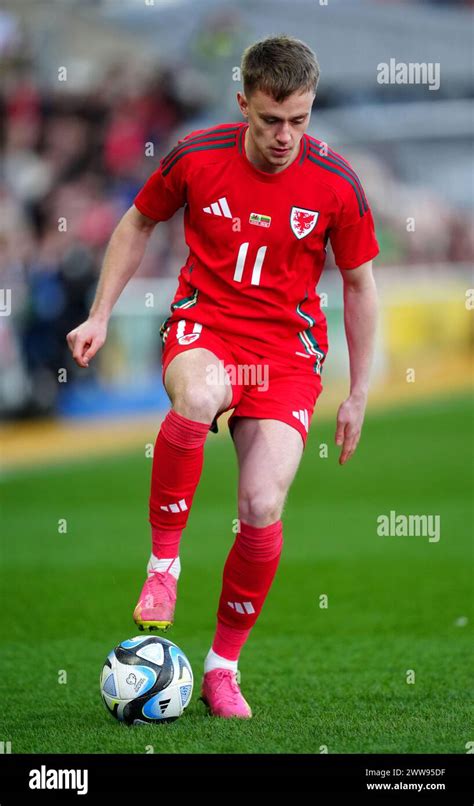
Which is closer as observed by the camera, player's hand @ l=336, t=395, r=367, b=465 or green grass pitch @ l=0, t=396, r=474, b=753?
green grass pitch @ l=0, t=396, r=474, b=753

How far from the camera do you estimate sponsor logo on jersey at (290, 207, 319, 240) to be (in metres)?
4.88

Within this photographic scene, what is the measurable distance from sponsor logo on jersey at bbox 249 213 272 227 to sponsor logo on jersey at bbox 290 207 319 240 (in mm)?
88

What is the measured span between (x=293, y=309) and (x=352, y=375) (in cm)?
40

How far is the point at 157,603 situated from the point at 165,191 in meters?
1.61

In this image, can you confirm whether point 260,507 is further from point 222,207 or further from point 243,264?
point 222,207

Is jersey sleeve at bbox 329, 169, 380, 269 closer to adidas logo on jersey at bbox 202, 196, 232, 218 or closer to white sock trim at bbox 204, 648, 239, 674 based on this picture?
adidas logo on jersey at bbox 202, 196, 232, 218

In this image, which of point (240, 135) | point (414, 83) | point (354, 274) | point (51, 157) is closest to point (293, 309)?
point (354, 274)

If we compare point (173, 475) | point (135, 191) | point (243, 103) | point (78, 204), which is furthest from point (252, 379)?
point (135, 191)

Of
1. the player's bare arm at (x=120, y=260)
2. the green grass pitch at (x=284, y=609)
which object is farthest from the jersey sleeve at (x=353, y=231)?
the green grass pitch at (x=284, y=609)

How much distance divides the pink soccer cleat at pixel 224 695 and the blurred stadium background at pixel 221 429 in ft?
0.31

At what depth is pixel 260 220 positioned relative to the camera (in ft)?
16.0

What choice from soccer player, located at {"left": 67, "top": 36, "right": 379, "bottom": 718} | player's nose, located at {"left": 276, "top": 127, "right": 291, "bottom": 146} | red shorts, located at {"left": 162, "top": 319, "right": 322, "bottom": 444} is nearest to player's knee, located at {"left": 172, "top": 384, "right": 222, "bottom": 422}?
soccer player, located at {"left": 67, "top": 36, "right": 379, "bottom": 718}

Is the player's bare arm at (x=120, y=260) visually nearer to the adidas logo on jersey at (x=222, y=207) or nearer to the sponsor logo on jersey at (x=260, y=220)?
the adidas logo on jersey at (x=222, y=207)

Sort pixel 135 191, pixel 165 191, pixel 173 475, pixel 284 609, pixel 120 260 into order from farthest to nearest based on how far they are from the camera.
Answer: pixel 135 191 → pixel 284 609 → pixel 120 260 → pixel 165 191 → pixel 173 475
